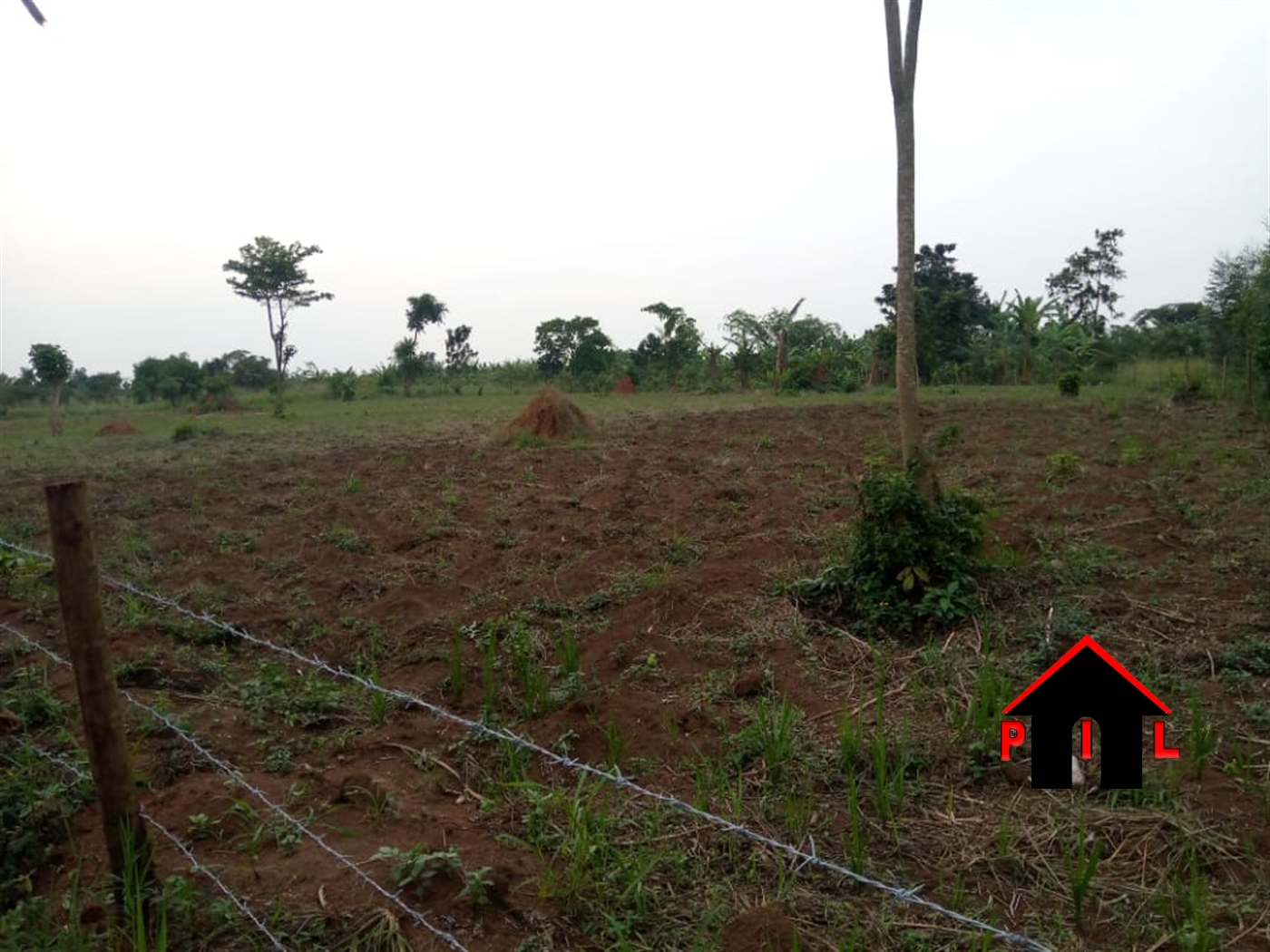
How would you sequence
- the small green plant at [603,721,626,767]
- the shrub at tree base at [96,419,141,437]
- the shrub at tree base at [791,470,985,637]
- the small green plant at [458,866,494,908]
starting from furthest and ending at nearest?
1. the shrub at tree base at [96,419,141,437]
2. the shrub at tree base at [791,470,985,637]
3. the small green plant at [603,721,626,767]
4. the small green plant at [458,866,494,908]

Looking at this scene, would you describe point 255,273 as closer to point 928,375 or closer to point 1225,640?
point 928,375

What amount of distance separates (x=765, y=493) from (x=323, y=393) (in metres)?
27.6

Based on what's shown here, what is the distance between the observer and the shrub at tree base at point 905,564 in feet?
15.3

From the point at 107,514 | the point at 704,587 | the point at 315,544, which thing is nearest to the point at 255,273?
the point at 107,514

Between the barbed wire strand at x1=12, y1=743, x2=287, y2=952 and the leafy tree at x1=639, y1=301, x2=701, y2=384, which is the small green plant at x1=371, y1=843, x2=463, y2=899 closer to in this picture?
the barbed wire strand at x1=12, y1=743, x2=287, y2=952

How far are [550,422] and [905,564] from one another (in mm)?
9327

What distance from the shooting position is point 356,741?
3.74 m

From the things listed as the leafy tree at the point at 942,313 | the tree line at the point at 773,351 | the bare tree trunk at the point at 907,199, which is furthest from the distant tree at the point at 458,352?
the bare tree trunk at the point at 907,199

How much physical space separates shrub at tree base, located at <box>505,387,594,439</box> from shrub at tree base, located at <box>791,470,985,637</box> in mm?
8758

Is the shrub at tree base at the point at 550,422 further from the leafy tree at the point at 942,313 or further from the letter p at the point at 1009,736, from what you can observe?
the leafy tree at the point at 942,313

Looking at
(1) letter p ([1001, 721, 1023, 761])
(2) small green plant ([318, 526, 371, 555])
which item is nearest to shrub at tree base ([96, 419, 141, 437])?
(2) small green plant ([318, 526, 371, 555])

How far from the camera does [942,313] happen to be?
27.0 meters

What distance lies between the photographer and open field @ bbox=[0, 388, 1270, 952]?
8.52 ft

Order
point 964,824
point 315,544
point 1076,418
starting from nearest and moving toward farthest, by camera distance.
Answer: point 964,824 → point 315,544 → point 1076,418
